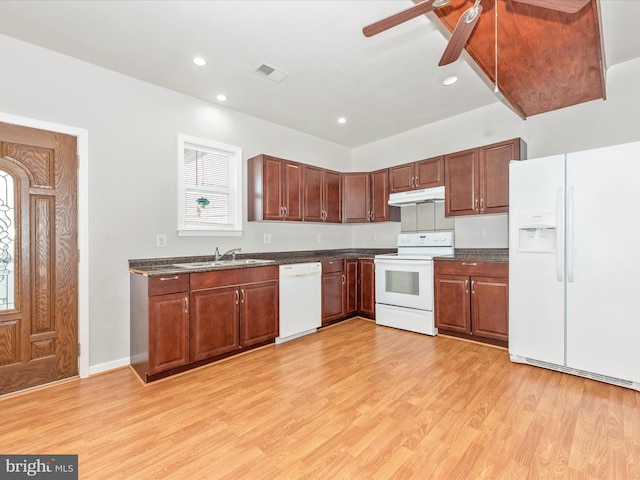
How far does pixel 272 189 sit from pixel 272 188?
1cm

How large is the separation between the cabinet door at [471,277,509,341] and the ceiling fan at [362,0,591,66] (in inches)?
90.3

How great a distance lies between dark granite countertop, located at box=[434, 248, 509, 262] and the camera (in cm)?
324

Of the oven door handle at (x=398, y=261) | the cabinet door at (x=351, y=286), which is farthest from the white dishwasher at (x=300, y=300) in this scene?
the oven door handle at (x=398, y=261)

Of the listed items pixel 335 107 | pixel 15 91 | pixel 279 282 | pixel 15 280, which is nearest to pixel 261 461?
pixel 279 282

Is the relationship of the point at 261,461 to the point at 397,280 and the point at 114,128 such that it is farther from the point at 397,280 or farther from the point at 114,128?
the point at 114,128

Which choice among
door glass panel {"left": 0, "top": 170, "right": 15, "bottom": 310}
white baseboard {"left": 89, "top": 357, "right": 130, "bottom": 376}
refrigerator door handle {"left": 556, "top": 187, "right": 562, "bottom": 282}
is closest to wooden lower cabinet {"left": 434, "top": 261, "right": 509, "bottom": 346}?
refrigerator door handle {"left": 556, "top": 187, "right": 562, "bottom": 282}

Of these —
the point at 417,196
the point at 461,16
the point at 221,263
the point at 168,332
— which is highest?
the point at 461,16

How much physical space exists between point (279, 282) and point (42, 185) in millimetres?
2240

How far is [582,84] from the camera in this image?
2795 millimetres

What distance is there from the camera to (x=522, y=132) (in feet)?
11.6

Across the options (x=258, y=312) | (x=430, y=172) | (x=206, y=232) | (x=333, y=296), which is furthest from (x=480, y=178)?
(x=206, y=232)

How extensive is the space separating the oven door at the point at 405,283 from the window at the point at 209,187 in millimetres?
1956

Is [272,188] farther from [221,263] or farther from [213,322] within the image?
[213,322]

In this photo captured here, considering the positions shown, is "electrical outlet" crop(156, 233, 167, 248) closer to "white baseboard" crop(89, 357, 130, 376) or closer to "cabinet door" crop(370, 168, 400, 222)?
"white baseboard" crop(89, 357, 130, 376)
